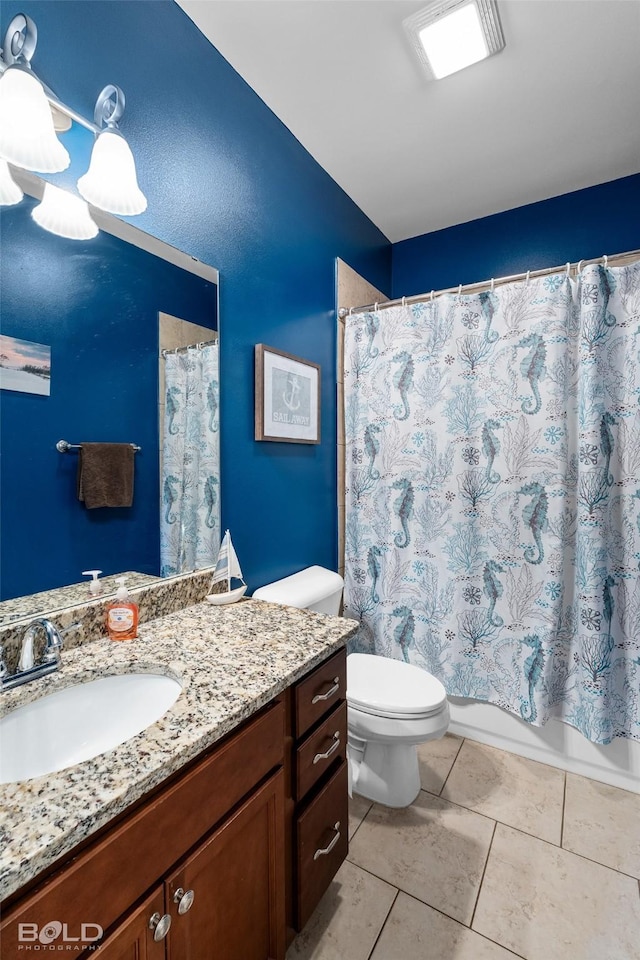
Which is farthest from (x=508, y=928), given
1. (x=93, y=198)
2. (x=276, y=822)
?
(x=93, y=198)

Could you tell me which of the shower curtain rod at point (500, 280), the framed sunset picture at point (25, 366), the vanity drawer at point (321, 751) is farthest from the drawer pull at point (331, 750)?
the shower curtain rod at point (500, 280)

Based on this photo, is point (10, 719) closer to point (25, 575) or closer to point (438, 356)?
point (25, 575)

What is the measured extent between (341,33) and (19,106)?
112 centimetres

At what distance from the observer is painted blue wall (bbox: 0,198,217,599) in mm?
921

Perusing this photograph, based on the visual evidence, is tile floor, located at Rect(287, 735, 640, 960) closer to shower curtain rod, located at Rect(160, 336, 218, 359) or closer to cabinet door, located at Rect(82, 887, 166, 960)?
cabinet door, located at Rect(82, 887, 166, 960)

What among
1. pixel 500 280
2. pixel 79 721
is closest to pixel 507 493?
pixel 500 280

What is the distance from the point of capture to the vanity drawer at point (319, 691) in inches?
39.3

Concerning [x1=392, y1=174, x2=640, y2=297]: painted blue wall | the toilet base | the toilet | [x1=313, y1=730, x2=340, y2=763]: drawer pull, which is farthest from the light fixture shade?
[x1=392, y1=174, x2=640, y2=297]: painted blue wall

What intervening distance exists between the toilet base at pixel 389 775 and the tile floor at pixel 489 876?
0.04m

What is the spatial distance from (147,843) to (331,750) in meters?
0.59

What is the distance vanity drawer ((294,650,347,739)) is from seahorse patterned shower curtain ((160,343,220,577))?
52 centimetres

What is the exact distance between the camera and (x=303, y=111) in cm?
170

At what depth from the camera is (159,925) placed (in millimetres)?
659

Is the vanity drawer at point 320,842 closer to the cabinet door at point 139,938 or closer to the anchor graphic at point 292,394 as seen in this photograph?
the cabinet door at point 139,938
